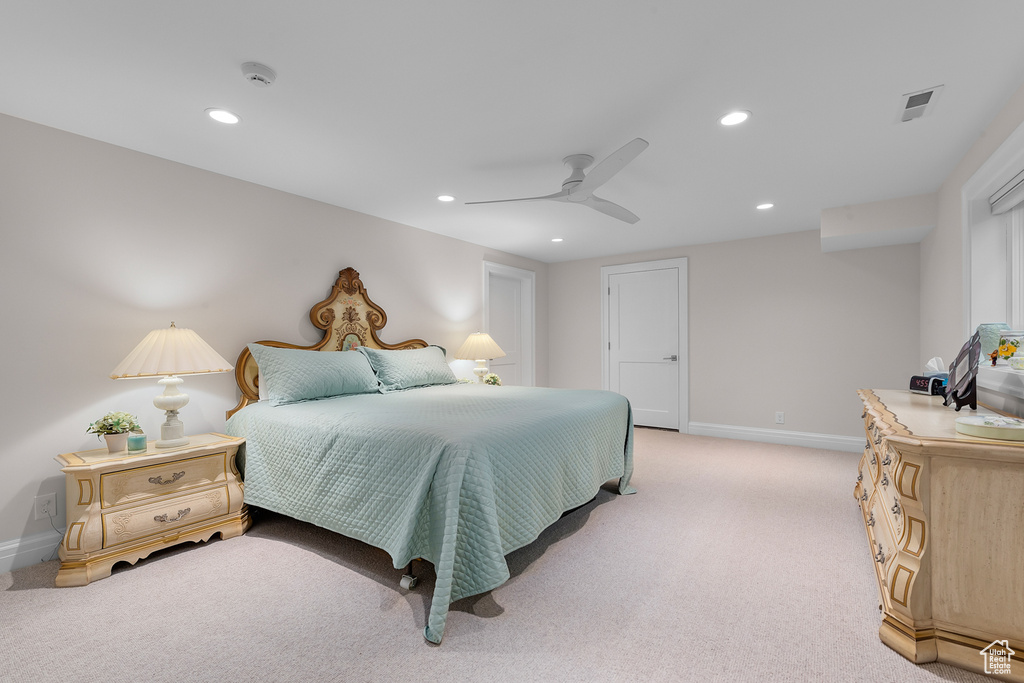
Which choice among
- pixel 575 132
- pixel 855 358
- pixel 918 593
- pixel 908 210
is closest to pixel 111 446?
pixel 575 132

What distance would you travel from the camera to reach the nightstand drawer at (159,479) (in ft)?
7.37

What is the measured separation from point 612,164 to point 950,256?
8.47 ft

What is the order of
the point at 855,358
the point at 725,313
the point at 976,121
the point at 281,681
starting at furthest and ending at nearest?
the point at 725,313 → the point at 855,358 → the point at 976,121 → the point at 281,681

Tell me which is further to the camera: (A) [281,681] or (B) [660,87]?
(B) [660,87]

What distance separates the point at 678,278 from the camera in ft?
17.8

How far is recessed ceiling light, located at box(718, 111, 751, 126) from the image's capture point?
7.47ft

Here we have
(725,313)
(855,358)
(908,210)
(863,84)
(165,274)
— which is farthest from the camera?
(725,313)

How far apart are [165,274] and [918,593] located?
392 cm

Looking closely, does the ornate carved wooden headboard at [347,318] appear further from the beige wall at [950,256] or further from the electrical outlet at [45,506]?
the beige wall at [950,256]

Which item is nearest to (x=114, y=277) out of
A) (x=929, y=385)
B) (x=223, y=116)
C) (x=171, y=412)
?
(x=171, y=412)

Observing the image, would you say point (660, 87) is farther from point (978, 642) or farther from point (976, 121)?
point (978, 642)

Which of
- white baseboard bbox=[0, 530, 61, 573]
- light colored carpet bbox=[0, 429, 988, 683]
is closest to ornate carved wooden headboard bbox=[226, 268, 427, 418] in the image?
white baseboard bbox=[0, 530, 61, 573]

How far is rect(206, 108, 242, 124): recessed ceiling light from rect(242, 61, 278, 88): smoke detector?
15.9 inches

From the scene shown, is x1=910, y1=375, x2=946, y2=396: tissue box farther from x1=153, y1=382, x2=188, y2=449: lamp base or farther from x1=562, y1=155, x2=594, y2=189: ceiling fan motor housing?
x1=153, y1=382, x2=188, y2=449: lamp base
